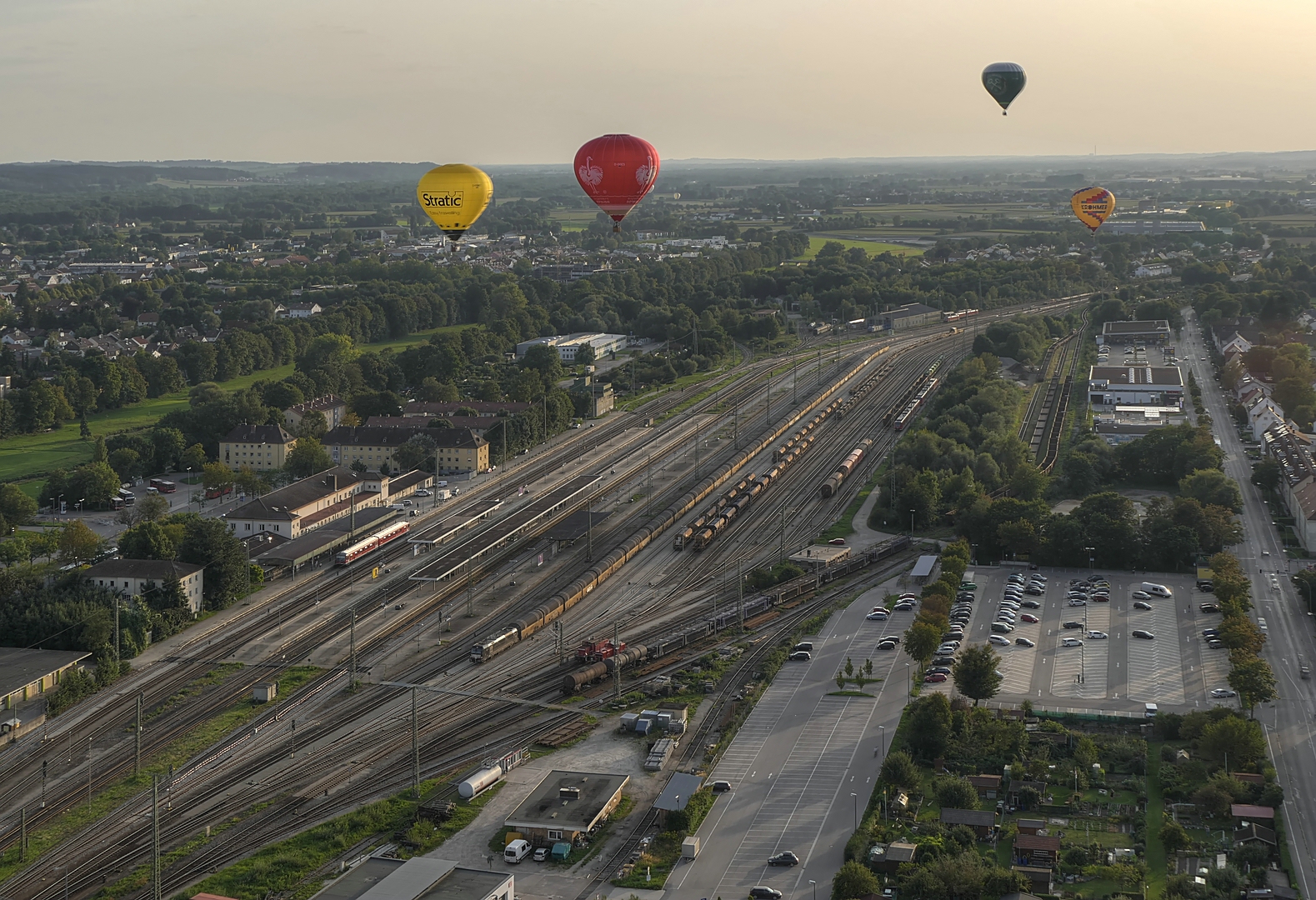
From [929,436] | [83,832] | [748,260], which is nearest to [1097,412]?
[929,436]

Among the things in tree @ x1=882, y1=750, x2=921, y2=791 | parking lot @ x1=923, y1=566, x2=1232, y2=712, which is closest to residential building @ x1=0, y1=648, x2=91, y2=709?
tree @ x1=882, y1=750, x2=921, y2=791

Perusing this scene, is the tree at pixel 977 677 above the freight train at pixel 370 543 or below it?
above

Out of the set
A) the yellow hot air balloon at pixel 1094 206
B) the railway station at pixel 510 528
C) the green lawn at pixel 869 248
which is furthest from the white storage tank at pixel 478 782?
the green lawn at pixel 869 248

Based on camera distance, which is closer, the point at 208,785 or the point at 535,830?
the point at 535,830

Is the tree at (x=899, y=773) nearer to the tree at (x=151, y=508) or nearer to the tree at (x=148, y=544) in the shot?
the tree at (x=148, y=544)

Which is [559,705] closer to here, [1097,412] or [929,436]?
[929,436]

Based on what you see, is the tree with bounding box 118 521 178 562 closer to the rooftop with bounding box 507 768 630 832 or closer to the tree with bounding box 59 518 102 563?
the tree with bounding box 59 518 102 563

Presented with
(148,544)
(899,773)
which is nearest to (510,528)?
(148,544)
